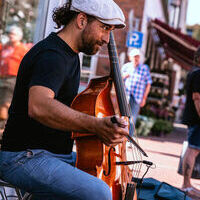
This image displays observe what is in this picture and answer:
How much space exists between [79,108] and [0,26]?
1.00 metres

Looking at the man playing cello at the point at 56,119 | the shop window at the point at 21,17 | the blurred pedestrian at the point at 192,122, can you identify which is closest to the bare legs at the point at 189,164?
the blurred pedestrian at the point at 192,122

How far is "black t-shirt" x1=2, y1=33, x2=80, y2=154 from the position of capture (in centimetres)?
163

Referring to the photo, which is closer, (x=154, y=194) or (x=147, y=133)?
(x=154, y=194)

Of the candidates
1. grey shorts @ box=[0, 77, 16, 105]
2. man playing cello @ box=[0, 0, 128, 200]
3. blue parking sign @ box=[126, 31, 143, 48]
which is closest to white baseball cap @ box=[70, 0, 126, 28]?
man playing cello @ box=[0, 0, 128, 200]

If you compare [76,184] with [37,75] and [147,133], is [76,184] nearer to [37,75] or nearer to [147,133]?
[37,75]

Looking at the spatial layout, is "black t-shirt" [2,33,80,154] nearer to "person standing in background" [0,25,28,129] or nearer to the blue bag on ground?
"person standing in background" [0,25,28,129]

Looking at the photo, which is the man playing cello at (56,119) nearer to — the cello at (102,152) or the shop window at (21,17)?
the cello at (102,152)

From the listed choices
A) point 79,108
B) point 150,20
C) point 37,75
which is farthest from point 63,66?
point 150,20

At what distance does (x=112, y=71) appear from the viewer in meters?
2.62

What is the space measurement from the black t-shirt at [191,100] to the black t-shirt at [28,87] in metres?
2.83

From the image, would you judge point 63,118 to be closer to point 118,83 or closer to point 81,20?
point 81,20

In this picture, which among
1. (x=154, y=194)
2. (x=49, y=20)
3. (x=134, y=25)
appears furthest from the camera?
(x=134, y=25)

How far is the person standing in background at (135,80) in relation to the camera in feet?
22.7

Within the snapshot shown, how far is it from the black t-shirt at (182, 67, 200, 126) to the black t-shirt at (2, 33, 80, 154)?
283 cm
